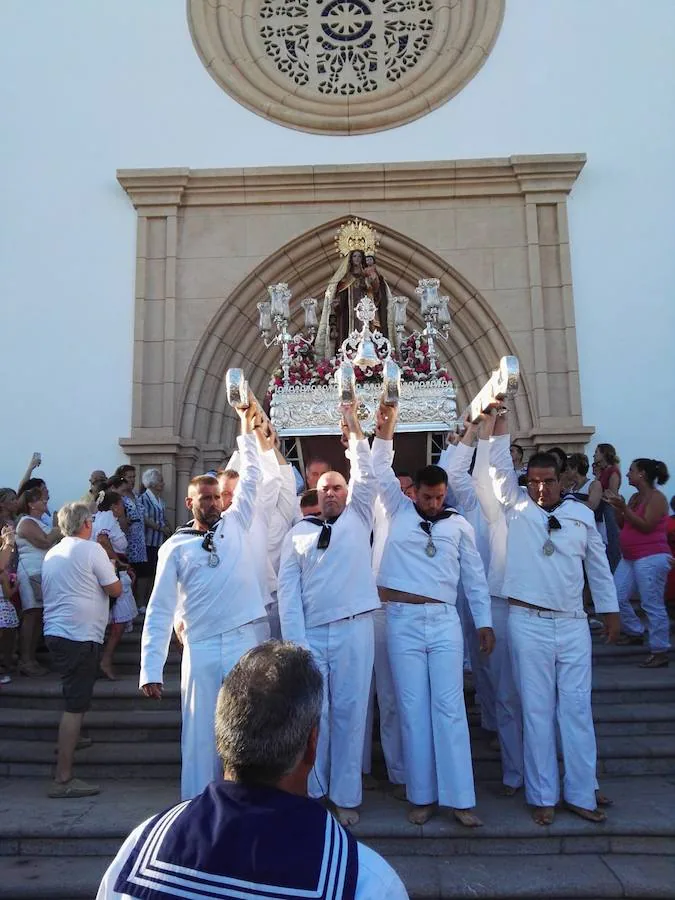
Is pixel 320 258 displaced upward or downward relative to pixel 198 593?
upward

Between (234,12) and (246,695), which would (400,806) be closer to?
(246,695)

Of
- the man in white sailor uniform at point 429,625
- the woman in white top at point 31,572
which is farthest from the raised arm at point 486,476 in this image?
the woman in white top at point 31,572

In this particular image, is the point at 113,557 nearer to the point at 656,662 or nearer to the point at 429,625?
the point at 429,625

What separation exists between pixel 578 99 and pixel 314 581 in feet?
26.6

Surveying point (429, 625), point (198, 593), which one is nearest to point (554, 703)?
point (429, 625)

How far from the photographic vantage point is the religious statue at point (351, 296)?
7.21 meters

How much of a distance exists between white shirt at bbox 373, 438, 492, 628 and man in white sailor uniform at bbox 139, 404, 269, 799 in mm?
730

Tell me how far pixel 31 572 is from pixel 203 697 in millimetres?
2897

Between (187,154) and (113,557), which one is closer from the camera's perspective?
(113,557)

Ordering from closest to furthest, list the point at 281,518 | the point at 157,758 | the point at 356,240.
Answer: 1. the point at 157,758
2. the point at 281,518
3. the point at 356,240

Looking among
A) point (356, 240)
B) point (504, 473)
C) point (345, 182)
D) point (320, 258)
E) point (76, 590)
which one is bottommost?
point (76, 590)

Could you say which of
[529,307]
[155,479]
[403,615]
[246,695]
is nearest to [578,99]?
[529,307]

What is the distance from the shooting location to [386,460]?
4027mm

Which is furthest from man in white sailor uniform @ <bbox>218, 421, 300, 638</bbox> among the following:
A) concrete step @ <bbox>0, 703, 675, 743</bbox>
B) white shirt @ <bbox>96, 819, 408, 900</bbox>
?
white shirt @ <bbox>96, 819, 408, 900</bbox>
